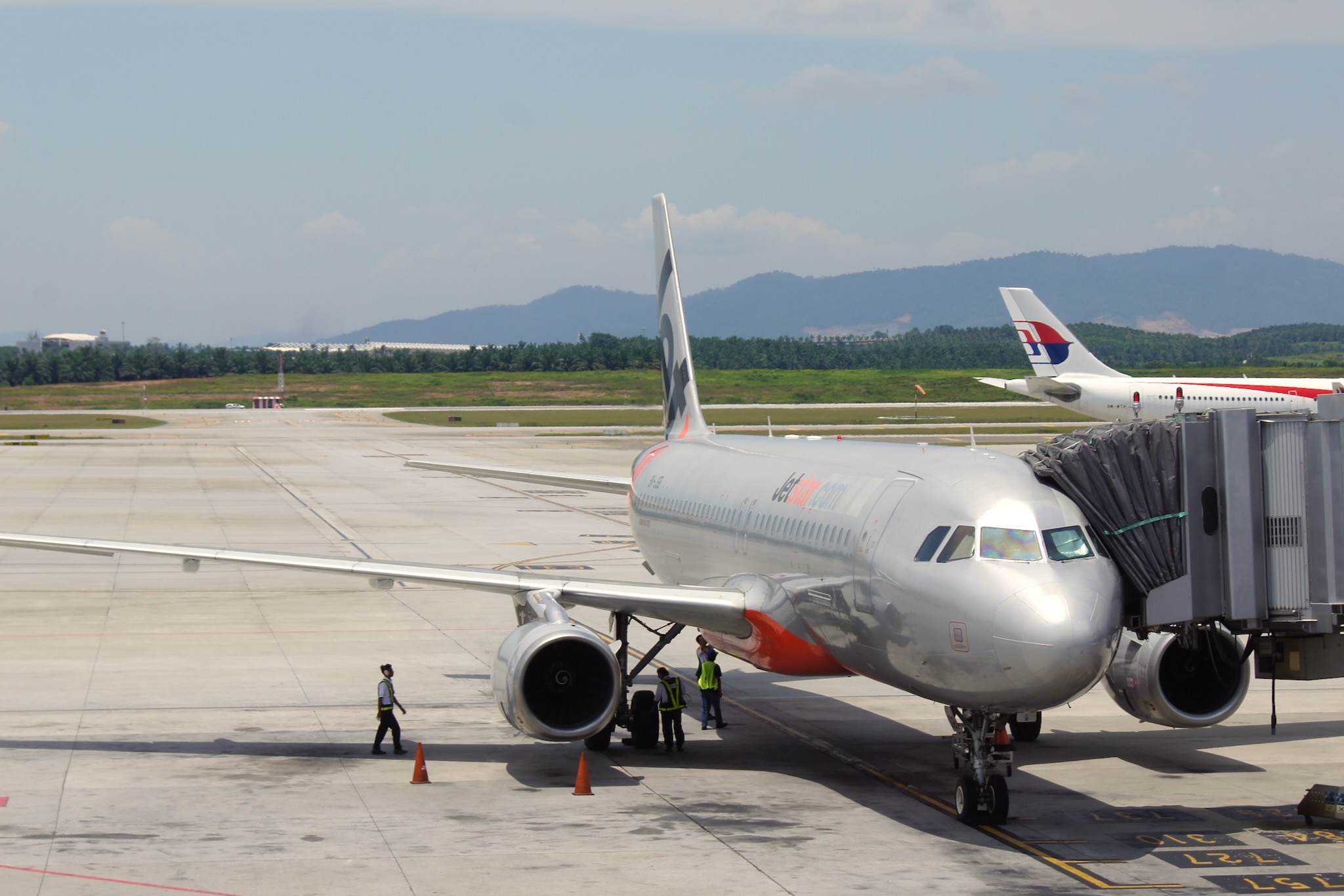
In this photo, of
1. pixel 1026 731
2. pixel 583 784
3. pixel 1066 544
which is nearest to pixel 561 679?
pixel 583 784

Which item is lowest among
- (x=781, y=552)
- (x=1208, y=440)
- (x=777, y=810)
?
(x=777, y=810)

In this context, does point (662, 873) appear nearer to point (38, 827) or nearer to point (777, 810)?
point (777, 810)

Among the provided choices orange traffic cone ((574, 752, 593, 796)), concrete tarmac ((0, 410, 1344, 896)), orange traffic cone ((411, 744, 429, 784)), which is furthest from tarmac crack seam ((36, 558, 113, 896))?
orange traffic cone ((574, 752, 593, 796))

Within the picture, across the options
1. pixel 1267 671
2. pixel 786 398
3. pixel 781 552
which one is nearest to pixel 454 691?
pixel 781 552

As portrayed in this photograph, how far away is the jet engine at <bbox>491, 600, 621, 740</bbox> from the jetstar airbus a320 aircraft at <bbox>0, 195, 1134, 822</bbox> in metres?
0.02

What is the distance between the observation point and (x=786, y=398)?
557ft

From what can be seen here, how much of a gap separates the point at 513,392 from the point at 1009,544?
17153 cm

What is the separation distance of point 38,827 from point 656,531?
13250mm

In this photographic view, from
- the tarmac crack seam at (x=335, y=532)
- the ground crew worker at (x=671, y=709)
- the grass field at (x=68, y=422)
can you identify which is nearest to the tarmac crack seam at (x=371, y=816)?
the tarmac crack seam at (x=335, y=532)

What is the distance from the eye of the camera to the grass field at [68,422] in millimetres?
123062

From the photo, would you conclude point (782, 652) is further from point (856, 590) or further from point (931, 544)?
point (931, 544)

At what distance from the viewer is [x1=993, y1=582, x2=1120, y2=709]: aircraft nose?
15.1 meters

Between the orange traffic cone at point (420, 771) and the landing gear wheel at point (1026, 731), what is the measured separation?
8.85 meters

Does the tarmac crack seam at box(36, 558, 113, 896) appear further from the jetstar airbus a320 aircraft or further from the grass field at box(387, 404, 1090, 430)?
the grass field at box(387, 404, 1090, 430)
